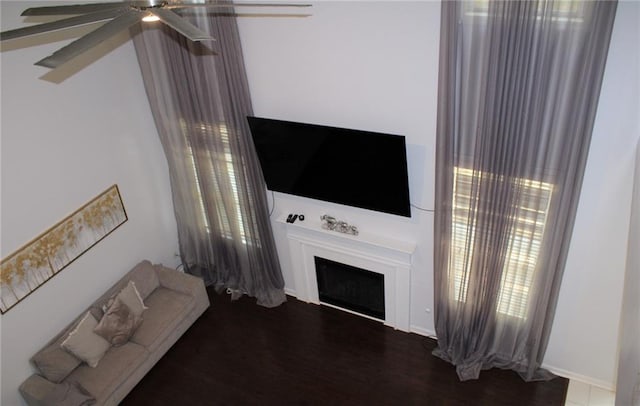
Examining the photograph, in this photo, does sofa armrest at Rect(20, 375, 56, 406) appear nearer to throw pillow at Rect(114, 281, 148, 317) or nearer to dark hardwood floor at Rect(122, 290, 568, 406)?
dark hardwood floor at Rect(122, 290, 568, 406)

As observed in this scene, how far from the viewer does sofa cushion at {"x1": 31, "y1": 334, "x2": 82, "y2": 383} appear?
5387 mm

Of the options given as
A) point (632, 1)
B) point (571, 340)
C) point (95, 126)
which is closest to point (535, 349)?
point (571, 340)

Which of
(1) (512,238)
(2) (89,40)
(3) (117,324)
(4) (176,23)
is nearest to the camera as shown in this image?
(2) (89,40)

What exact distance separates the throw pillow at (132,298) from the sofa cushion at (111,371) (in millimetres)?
376

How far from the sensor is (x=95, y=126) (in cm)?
562

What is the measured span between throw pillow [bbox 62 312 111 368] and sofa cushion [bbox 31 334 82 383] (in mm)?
77

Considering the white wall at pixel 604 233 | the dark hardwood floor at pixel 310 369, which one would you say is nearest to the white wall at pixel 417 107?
the white wall at pixel 604 233

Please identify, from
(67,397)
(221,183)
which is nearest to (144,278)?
(221,183)

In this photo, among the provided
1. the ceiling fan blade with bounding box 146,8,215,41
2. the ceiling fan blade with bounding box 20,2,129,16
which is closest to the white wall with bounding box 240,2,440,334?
the ceiling fan blade with bounding box 146,8,215,41

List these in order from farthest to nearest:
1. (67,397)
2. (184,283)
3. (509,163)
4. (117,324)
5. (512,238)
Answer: (184,283) → (117,324) → (67,397) → (512,238) → (509,163)

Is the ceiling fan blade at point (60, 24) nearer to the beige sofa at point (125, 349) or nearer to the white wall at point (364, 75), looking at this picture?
the white wall at point (364, 75)

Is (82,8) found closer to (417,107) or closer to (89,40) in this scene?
(89,40)

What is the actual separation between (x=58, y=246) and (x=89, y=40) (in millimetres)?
3567

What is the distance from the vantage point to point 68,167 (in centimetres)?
542
